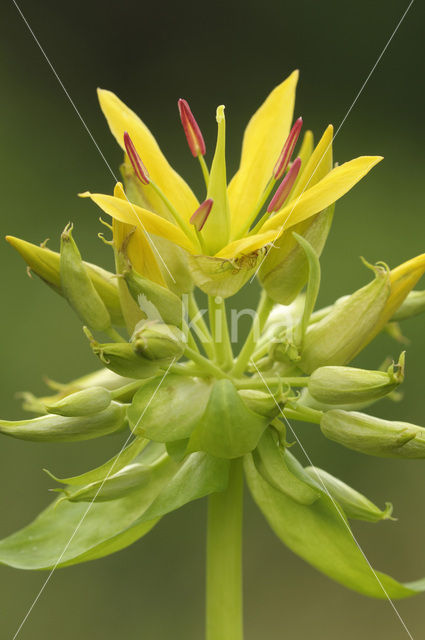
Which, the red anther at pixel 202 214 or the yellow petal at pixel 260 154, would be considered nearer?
the red anther at pixel 202 214

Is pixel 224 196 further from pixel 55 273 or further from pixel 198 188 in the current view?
pixel 198 188

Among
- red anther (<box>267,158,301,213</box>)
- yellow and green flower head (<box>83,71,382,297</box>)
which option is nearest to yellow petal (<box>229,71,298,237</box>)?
yellow and green flower head (<box>83,71,382,297</box>)

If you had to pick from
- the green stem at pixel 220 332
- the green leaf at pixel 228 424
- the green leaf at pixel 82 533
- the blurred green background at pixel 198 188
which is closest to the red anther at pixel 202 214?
the green stem at pixel 220 332

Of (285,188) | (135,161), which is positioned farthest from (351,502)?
(135,161)

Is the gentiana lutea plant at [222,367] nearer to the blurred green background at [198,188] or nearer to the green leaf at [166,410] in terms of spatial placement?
the green leaf at [166,410]

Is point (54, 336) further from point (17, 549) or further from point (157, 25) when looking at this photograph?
point (17, 549)

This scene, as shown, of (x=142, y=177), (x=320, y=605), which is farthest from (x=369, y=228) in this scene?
(x=142, y=177)
